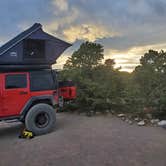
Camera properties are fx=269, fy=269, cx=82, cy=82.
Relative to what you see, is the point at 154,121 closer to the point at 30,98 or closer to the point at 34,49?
the point at 30,98

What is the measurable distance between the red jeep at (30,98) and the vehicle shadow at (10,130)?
0.58 metres

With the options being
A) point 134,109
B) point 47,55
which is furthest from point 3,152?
point 134,109

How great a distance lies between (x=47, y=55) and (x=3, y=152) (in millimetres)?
3334

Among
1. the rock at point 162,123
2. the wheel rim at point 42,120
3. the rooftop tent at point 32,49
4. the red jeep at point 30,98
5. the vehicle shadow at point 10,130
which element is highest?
the rooftop tent at point 32,49

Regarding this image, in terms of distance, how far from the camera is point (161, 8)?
9.27 m

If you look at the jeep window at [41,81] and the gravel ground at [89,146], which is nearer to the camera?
the gravel ground at [89,146]

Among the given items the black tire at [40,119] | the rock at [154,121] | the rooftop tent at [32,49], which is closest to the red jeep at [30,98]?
the black tire at [40,119]

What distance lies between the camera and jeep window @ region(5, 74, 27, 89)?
7.95 metres

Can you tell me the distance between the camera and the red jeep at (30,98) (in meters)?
7.93

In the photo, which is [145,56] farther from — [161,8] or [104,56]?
[161,8]

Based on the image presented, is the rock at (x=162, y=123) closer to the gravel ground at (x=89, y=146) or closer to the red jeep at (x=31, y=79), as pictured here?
the gravel ground at (x=89, y=146)

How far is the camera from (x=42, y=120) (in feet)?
Answer: 27.6

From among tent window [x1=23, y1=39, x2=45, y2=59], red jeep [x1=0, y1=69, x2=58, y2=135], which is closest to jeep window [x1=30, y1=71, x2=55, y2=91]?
red jeep [x1=0, y1=69, x2=58, y2=135]

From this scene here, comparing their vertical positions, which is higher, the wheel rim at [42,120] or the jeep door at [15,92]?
the jeep door at [15,92]
